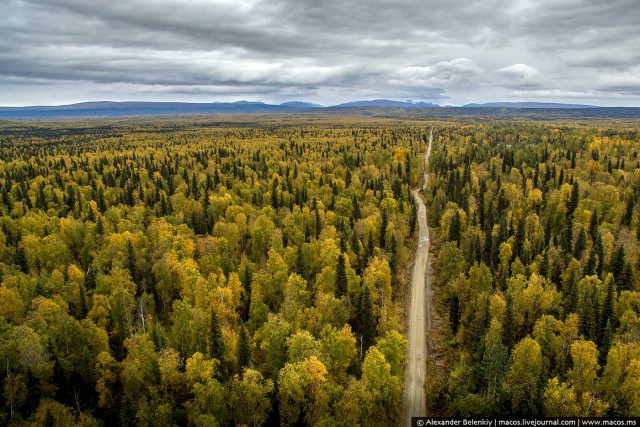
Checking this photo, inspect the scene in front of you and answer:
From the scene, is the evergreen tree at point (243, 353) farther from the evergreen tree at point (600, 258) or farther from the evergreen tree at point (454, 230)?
the evergreen tree at point (600, 258)

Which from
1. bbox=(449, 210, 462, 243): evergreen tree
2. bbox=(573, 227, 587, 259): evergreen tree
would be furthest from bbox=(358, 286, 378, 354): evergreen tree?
bbox=(573, 227, 587, 259): evergreen tree

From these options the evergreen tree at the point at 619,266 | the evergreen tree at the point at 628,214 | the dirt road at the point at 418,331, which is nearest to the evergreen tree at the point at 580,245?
the evergreen tree at the point at 619,266

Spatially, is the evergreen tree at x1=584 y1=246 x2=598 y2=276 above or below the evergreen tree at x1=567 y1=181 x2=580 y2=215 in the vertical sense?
below

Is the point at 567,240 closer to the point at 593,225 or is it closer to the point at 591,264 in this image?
the point at 591,264

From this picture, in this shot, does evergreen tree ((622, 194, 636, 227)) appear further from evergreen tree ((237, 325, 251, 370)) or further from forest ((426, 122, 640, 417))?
evergreen tree ((237, 325, 251, 370))

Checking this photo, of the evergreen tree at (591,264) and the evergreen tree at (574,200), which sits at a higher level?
the evergreen tree at (574,200)

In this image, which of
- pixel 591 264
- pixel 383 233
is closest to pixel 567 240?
pixel 591 264
